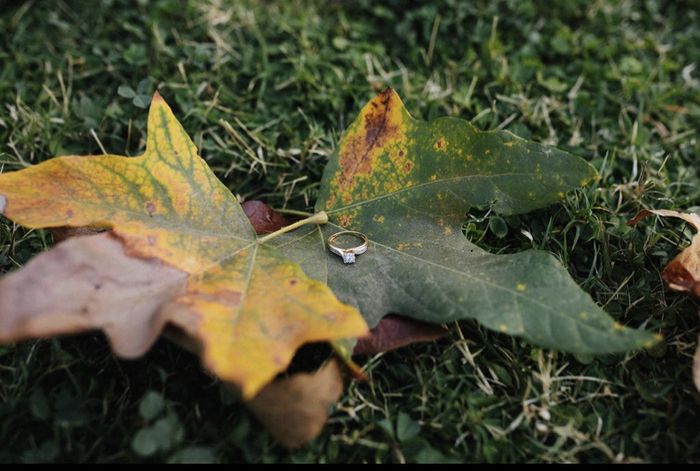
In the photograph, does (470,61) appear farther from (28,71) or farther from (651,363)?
(28,71)

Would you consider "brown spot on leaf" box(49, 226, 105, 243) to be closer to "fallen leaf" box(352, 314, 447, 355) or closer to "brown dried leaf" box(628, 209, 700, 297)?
"fallen leaf" box(352, 314, 447, 355)

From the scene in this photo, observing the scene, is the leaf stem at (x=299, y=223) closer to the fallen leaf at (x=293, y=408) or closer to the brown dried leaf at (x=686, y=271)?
the fallen leaf at (x=293, y=408)

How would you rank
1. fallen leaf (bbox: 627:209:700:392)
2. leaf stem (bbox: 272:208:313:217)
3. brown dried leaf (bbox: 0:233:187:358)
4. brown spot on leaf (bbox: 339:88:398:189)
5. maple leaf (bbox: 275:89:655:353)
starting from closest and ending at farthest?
1. brown dried leaf (bbox: 0:233:187:358)
2. maple leaf (bbox: 275:89:655:353)
3. fallen leaf (bbox: 627:209:700:392)
4. brown spot on leaf (bbox: 339:88:398:189)
5. leaf stem (bbox: 272:208:313:217)

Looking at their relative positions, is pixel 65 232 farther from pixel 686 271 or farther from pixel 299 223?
pixel 686 271

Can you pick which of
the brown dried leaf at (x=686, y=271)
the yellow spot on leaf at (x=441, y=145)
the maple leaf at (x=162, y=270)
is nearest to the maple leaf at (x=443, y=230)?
the yellow spot on leaf at (x=441, y=145)

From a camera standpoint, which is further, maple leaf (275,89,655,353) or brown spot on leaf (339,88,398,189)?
brown spot on leaf (339,88,398,189)

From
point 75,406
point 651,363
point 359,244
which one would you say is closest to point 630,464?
point 651,363

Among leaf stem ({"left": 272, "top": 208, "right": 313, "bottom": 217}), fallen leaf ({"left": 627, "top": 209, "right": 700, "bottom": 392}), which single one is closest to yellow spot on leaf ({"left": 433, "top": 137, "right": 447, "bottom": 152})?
leaf stem ({"left": 272, "top": 208, "right": 313, "bottom": 217})
